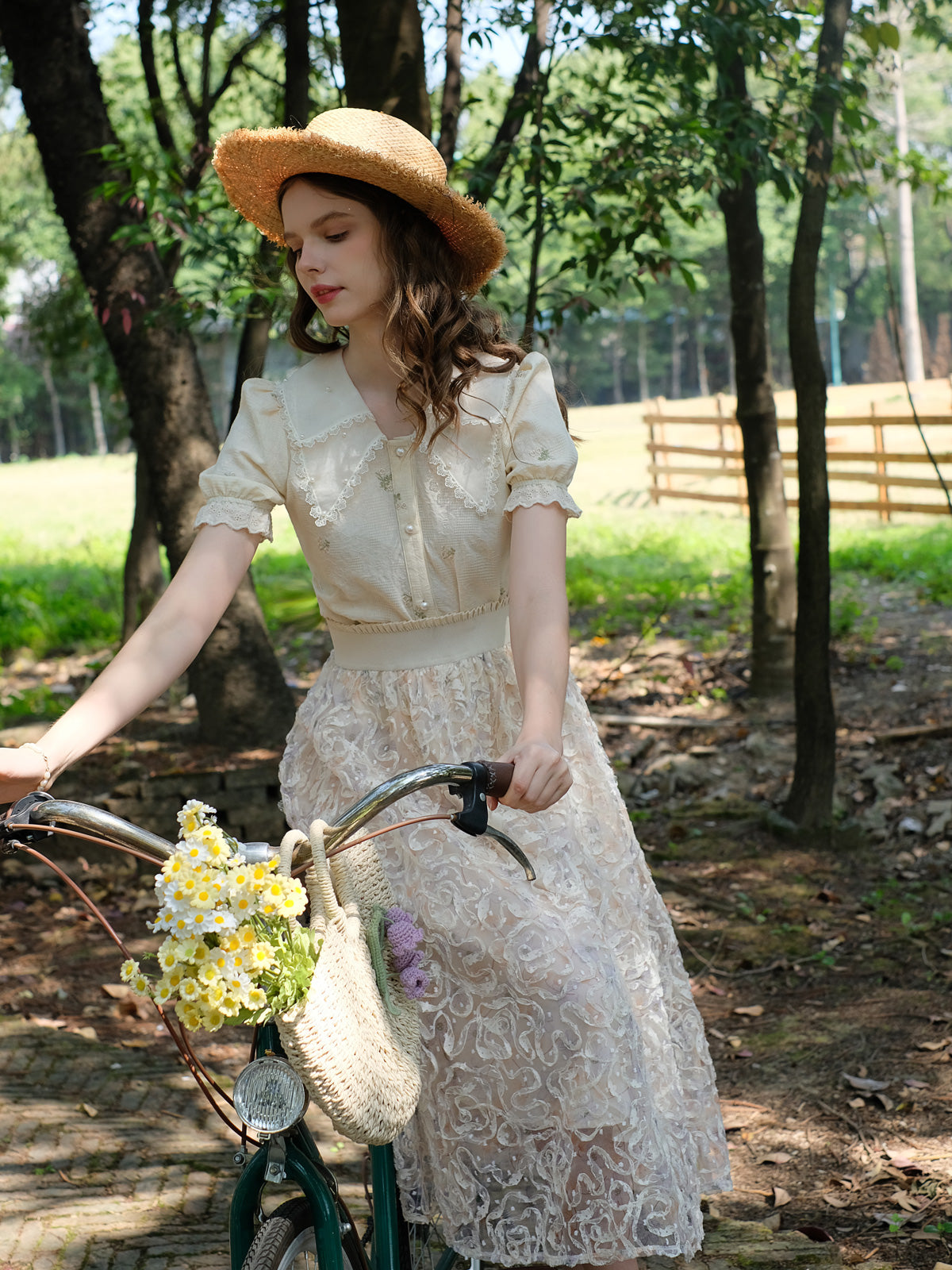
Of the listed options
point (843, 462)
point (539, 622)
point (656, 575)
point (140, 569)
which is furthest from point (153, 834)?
point (843, 462)

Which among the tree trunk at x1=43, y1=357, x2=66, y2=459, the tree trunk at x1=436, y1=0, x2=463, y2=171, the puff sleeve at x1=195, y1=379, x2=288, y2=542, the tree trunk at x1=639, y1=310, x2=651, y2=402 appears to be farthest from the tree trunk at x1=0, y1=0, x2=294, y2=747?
the tree trunk at x1=639, y1=310, x2=651, y2=402

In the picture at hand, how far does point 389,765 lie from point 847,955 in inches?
115

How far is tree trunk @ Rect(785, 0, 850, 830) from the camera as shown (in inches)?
190

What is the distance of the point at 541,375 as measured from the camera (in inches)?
85.7

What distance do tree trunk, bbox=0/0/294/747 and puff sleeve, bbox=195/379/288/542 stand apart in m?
3.07

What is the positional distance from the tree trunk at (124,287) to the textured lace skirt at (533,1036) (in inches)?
132

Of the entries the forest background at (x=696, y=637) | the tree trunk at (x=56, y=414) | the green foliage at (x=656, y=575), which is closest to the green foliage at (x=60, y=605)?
the forest background at (x=696, y=637)

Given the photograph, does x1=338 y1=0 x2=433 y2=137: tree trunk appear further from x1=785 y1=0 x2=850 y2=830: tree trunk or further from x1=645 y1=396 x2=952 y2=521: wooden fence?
x1=645 y1=396 x2=952 y2=521: wooden fence

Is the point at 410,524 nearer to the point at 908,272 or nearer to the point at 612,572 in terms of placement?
the point at 612,572

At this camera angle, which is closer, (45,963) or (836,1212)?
(836,1212)

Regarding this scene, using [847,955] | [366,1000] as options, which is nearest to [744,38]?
[847,955]

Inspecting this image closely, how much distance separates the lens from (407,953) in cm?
174

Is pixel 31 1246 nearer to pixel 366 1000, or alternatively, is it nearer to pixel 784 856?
pixel 366 1000

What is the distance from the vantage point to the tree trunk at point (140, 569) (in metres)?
7.57
